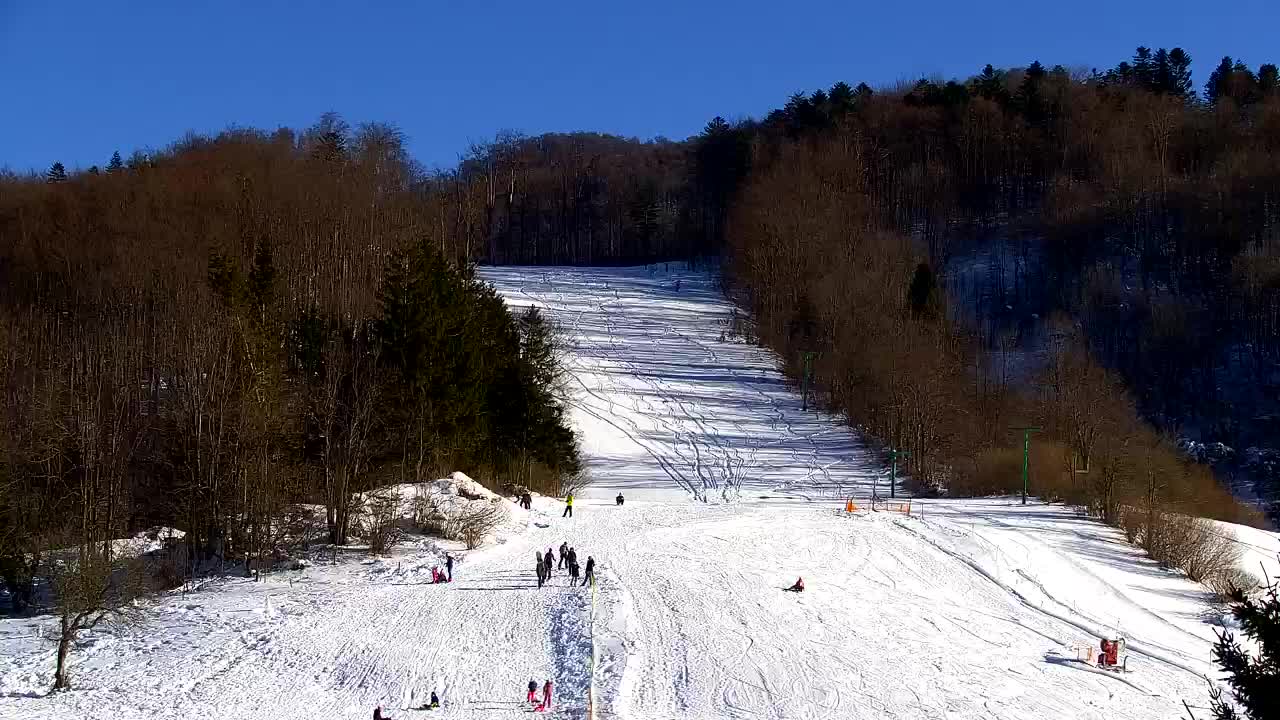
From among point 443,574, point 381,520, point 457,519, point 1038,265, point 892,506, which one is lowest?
point 892,506

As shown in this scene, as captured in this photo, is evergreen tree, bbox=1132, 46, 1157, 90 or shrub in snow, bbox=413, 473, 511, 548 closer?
shrub in snow, bbox=413, 473, 511, 548

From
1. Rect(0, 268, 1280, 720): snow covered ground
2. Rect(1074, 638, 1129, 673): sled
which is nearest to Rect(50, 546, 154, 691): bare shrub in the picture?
Rect(0, 268, 1280, 720): snow covered ground

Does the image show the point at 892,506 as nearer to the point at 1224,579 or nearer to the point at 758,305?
the point at 1224,579

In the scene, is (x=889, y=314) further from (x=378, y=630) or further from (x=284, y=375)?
(x=378, y=630)

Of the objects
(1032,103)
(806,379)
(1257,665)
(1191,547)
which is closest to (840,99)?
(1032,103)

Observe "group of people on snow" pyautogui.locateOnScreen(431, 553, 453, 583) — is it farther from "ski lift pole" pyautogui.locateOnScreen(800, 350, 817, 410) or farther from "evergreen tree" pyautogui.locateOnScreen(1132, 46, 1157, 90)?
"evergreen tree" pyautogui.locateOnScreen(1132, 46, 1157, 90)

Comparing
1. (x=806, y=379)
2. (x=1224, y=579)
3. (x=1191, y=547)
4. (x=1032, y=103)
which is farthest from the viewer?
(x=1032, y=103)
